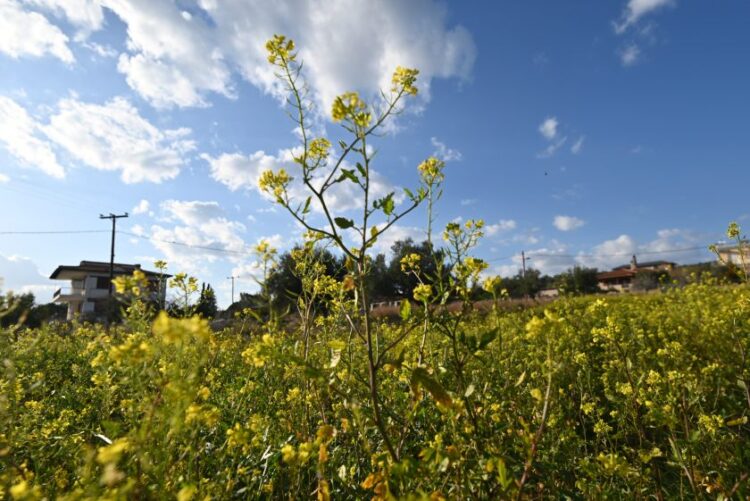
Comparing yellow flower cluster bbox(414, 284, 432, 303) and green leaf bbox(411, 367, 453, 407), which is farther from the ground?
yellow flower cluster bbox(414, 284, 432, 303)

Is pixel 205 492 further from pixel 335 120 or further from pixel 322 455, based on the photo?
pixel 335 120

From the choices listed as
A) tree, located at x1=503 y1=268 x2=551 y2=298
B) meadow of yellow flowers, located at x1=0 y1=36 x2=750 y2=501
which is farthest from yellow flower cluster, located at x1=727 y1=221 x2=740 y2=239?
tree, located at x1=503 y1=268 x2=551 y2=298

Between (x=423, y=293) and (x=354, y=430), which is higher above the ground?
(x=423, y=293)

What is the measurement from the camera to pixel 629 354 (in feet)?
11.9

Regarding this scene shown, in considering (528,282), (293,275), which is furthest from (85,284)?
(293,275)

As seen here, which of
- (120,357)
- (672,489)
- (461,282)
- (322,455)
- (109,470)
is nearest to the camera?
(109,470)

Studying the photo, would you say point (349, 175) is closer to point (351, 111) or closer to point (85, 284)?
point (351, 111)

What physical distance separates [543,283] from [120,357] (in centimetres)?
4805

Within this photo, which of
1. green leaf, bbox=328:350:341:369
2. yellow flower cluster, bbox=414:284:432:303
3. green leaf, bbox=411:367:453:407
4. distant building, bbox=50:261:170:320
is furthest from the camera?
distant building, bbox=50:261:170:320

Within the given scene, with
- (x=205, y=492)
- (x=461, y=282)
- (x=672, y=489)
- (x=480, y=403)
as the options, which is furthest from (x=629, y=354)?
(x=205, y=492)

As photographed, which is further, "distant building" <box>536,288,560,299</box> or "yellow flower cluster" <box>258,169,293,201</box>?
"distant building" <box>536,288,560,299</box>

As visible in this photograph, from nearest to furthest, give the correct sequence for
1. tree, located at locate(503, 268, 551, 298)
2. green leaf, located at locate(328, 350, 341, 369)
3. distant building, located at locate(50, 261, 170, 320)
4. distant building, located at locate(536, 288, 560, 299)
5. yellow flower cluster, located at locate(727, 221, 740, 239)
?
green leaf, located at locate(328, 350, 341, 369)
yellow flower cluster, located at locate(727, 221, 740, 239)
distant building, located at locate(536, 288, 560, 299)
tree, located at locate(503, 268, 551, 298)
distant building, located at locate(50, 261, 170, 320)

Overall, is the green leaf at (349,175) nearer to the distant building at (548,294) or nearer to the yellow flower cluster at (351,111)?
the yellow flower cluster at (351,111)

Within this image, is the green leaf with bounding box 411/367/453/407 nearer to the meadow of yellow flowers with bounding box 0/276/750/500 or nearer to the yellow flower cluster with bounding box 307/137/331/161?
the meadow of yellow flowers with bounding box 0/276/750/500
